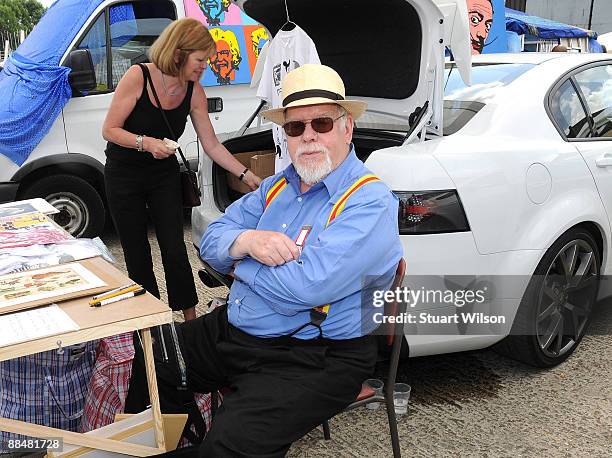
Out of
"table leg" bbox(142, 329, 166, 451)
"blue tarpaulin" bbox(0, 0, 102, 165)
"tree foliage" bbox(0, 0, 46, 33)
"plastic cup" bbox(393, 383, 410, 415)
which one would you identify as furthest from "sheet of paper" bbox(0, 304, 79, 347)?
"tree foliage" bbox(0, 0, 46, 33)

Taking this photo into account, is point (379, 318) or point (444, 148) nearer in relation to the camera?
point (379, 318)

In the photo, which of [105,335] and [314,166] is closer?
[105,335]

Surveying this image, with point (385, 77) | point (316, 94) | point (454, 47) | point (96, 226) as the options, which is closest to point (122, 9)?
point (96, 226)

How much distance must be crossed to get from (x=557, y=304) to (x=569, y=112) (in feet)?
3.30

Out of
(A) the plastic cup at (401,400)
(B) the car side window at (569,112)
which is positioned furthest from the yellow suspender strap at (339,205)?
(B) the car side window at (569,112)

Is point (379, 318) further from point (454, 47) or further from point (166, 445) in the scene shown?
point (454, 47)

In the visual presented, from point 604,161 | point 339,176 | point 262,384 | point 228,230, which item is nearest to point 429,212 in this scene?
point 339,176

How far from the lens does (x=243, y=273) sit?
2248 mm

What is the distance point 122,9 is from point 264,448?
4530mm

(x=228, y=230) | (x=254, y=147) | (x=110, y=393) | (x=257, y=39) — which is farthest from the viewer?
(x=257, y=39)

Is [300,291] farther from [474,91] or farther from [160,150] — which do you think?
[474,91]

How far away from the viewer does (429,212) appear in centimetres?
274

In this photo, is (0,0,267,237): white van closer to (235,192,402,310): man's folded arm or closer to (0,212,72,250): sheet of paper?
(0,212,72,250): sheet of paper

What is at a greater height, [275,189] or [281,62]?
[281,62]
